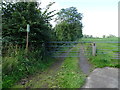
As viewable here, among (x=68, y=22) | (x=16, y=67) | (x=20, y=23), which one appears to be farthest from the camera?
(x=68, y=22)

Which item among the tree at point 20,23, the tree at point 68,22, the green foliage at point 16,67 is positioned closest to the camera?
the green foliage at point 16,67

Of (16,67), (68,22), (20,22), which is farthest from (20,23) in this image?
(68,22)

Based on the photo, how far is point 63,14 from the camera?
1245 cm

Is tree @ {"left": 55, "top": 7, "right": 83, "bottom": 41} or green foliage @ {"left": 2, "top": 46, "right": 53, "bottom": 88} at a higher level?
tree @ {"left": 55, "top": 7, "right": 83, "bottom": 41}

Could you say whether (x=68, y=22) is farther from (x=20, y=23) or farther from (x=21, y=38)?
(x=21, y=38)

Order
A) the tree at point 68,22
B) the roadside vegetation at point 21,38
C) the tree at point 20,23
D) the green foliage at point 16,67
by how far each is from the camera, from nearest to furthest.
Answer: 1. the green foliage at point 16,67
2. the roadside vegetation at point 21,38
3. the tree at point 20,23
4. the tree at point 68,22

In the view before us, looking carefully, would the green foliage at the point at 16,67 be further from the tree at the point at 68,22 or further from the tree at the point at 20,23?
the tree at the point at 68,22

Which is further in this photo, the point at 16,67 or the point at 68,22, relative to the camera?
the point at 68,22

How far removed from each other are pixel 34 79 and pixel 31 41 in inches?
72.7

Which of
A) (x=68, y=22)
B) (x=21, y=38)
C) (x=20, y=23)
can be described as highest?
(x=68, y=22)

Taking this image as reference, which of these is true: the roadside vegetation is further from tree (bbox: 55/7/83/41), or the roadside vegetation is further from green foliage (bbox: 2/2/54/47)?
tree (bbox: 55/7/83/41)

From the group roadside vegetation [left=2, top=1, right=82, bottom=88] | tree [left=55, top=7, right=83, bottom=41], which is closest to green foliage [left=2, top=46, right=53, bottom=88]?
roadside vegetation [left=2, top=1, right=82, bottom=88]

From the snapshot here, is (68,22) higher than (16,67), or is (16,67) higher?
(68,22)

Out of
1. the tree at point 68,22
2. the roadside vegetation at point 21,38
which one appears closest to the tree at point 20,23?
the roadside vegetation at point 21,38
